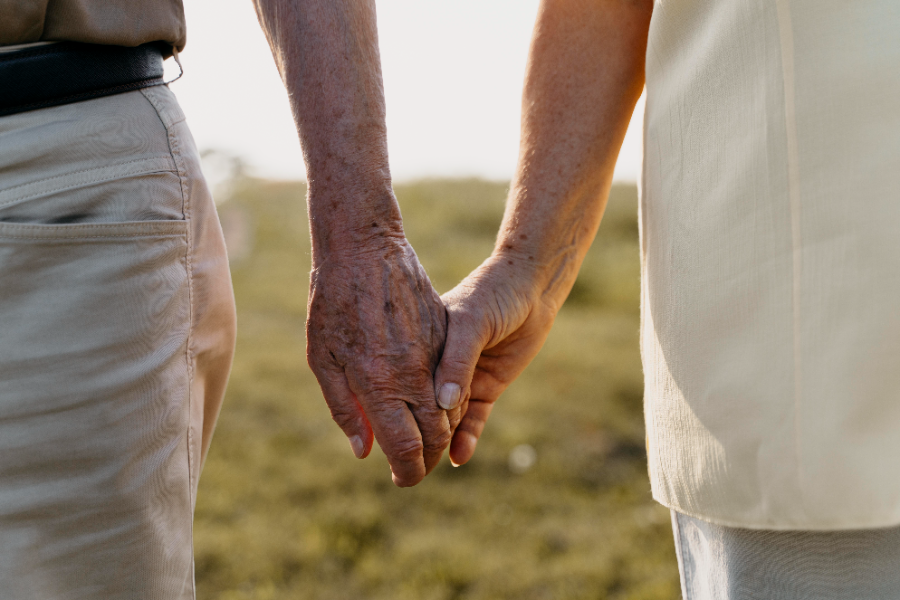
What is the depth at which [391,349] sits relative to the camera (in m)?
1.30

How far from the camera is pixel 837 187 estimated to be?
926 millimetres

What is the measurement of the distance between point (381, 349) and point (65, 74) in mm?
678

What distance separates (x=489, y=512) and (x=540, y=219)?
2.40 metres

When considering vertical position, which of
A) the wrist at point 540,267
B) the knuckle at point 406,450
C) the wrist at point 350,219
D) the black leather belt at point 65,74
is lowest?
the knuckle at point 406,450

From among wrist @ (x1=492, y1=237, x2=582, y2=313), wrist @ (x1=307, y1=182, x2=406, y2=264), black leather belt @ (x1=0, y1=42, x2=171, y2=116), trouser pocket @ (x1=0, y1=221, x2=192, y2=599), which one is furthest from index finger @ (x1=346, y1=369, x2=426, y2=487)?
black leather belt @ (x1=0, y1=42, x2=171, y2=116)

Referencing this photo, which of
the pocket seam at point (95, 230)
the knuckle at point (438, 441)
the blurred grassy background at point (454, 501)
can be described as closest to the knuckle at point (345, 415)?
the knuckle at point (438, 441)

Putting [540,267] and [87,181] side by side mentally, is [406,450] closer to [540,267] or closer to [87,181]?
[540,267]

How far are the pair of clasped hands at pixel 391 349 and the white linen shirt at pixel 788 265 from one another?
1.46ft

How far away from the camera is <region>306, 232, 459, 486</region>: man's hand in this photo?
130 centimetres

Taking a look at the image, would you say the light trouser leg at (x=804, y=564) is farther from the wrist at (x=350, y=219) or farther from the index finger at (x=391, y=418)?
the wrist at (x=350, y=219)

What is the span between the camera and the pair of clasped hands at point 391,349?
1.30m

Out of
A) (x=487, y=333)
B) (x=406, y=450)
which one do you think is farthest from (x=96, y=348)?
(x=487, y=333)

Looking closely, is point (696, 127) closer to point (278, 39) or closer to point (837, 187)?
point (837, 187)

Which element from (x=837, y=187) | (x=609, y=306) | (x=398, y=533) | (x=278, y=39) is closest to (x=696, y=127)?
(x=837, y=187)
